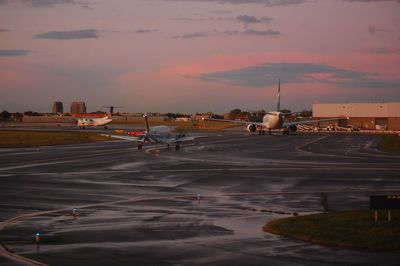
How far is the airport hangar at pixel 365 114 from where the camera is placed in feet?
523

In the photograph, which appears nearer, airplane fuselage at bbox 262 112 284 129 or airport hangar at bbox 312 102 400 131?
airplane fuselage at bbox 262 112 284 129

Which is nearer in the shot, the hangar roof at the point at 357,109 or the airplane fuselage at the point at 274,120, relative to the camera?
the airplane fuselage at the point at 274,120

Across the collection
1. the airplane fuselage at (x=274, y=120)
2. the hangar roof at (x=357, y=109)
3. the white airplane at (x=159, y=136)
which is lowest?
the white airplane at (x=159, y=136)

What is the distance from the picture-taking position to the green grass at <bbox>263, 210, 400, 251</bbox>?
20.0 metres

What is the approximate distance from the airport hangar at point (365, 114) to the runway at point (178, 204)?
350ft

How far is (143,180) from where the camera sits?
40.6 meters

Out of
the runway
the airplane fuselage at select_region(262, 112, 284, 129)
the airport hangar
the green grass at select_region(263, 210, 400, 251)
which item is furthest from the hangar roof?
the green grass at select_region(263, 210, 400, 251)

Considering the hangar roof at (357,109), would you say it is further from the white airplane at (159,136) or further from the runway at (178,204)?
the runway at (178,204)

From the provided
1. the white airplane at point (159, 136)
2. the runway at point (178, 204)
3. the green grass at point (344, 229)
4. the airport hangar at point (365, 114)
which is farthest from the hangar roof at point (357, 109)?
the green grass at point (344, 229)

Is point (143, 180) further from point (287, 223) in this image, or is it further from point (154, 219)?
point (287, 223)

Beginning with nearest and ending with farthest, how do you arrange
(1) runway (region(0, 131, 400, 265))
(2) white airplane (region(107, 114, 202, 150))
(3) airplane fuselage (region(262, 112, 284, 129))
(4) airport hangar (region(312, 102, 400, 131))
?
(1) runway (region(0, 131, 400, 265)), (2) white airplane (region(107, 114, 202, 150)), (3) airplane fuselage (region(262, 112, 284, 129)), (4) airport hangar (region(312, 102, 400, 131))

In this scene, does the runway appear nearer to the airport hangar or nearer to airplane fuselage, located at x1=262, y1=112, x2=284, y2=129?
airplane fuselage, located at x1=262, y1=112, x2=284, y2=129

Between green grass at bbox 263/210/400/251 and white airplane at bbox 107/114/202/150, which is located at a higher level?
white airplane at bbox 107/114/202/150

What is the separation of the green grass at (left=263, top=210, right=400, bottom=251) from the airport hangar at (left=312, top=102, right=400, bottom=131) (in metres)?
140
